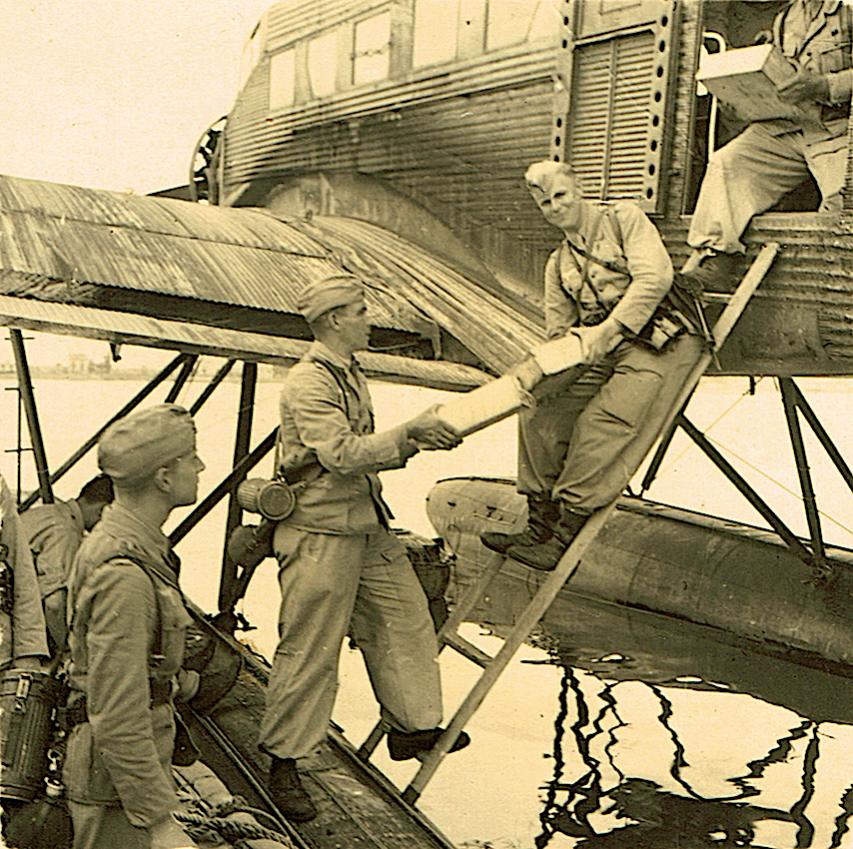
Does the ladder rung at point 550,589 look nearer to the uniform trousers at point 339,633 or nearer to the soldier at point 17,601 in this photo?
the uniform trousers at point 339,633

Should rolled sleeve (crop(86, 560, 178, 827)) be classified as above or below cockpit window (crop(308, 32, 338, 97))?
→ below

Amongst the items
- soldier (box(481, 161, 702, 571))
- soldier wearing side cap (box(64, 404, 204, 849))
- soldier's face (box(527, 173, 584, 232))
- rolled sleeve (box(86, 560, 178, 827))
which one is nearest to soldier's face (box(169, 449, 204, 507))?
soldier wearing side cap (box(64, 404, 204, 849))

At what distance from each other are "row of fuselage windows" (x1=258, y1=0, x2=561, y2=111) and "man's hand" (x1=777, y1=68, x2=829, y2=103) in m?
1.89

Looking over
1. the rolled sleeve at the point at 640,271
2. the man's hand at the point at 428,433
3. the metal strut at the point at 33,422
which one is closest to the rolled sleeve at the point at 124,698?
the man's hand at the point at 428,433

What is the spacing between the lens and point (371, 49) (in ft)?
27.9

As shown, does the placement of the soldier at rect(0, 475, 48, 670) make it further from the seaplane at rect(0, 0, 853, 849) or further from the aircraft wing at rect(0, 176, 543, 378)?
the aircraft wing at rect(0, 176, 543, 378)

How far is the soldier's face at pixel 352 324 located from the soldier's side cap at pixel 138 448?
1.27 meters

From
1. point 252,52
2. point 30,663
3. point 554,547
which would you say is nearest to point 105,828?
point 30,663

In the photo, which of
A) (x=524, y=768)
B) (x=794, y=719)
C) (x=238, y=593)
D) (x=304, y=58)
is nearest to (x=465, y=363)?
(x=238, y=593)

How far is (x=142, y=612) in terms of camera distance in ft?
10.3

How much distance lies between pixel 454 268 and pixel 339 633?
3767 millimetres

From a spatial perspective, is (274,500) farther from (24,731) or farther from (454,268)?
(454,268)

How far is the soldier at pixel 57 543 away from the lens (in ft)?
18.8

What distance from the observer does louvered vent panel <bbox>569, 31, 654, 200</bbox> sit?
19.5 ft
